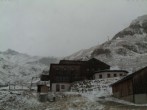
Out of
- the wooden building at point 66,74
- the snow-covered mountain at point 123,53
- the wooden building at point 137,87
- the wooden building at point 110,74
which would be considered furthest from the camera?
the snow-covered mountain at point 123,53

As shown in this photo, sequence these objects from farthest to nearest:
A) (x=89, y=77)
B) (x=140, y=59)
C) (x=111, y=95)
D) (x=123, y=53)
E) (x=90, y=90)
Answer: (x=123, y=53) → (x=140, y=59) → (x=89, y=77) → (x=90, y=90) → (x=111, y=95)

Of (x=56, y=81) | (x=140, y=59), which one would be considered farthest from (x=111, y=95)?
(x=140, y=59)

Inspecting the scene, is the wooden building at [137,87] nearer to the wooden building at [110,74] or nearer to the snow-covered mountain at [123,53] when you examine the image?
the wooden building at [110,74]

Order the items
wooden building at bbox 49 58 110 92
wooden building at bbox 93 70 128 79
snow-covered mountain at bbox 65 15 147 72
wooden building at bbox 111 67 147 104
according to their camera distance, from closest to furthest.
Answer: wooden building at bbox 111 67 147 104, wooden building at bbox 49 58 110 92, wooden building at bbox 93 70 128 79, snow-covered mountain at bbox 65 15 147 72

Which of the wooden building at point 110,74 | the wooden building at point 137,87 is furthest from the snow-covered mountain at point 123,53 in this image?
the wooden building at point 137,87

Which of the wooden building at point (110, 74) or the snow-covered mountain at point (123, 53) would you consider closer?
the wooden building at point (110, 74)

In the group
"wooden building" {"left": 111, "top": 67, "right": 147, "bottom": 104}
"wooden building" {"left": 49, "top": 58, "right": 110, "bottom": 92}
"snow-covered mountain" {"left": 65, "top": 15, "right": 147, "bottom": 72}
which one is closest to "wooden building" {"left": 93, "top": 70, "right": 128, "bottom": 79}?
"wooden building" {"left": 49, "top": 58, "right": 110, "bottom": 92}

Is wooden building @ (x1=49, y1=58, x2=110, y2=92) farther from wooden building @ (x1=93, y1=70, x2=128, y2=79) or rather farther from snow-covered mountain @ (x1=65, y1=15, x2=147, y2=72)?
snow-covered mountain @ (x1=65, y1=15, x2=147, y2=72)

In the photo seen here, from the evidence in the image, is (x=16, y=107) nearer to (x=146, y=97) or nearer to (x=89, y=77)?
(x=146, y=97)

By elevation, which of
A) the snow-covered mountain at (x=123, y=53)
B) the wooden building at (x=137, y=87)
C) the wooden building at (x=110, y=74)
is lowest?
the wooden building at (x=137, y=87)

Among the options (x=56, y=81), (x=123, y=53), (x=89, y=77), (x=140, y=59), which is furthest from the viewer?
(x=123, y=53)

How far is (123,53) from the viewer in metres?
172

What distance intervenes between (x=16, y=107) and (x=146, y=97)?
72.4 ft

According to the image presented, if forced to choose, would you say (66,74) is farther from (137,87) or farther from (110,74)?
(137,87)
